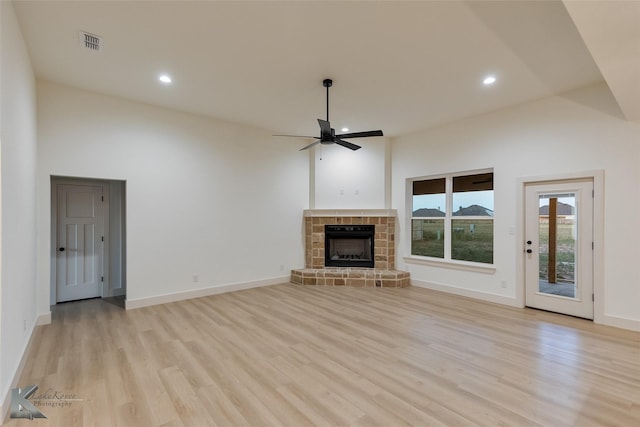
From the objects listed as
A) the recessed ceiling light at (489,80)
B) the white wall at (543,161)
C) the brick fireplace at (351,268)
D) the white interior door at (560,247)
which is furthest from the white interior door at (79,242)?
the white interior door at (560,247)

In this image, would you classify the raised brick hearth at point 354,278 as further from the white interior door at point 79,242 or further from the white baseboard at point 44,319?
the white baseboard at point 44,319

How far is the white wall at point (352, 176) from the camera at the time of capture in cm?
634

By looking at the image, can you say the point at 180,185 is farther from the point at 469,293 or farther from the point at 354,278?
the point at 469,293

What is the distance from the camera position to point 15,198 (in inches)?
101

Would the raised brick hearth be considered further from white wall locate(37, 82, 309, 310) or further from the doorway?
the doorway

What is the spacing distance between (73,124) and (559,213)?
271 inches

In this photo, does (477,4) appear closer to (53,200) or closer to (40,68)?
(40,68)

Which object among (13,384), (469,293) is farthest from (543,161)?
(13,384)

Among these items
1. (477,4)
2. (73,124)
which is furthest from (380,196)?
(73,124)

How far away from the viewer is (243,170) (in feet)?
18.9

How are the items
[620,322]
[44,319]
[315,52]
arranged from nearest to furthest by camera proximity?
[315,52], [620,322], [44,319]

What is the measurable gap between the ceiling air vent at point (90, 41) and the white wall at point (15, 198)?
46 cm

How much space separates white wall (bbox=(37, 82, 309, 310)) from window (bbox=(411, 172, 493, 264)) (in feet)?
8.25

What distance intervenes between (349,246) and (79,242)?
5015 mm
